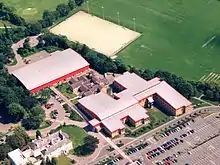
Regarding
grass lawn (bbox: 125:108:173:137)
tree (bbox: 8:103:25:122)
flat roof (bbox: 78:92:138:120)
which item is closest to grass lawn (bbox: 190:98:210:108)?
grass lawn (bbox: 125:108:173:137)

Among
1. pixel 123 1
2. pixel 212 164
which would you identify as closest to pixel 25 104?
pixel 212 164

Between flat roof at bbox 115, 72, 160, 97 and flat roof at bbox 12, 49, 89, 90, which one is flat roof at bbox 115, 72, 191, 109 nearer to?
flat roof at bbox 115, 72, 160, 97

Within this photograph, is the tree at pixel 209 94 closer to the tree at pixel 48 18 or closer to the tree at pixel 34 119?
the tree at pixel 34 119

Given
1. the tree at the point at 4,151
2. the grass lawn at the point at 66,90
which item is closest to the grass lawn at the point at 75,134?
the grass lawn at the point at 66,90

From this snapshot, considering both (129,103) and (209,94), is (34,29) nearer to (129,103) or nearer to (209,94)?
(129,103)

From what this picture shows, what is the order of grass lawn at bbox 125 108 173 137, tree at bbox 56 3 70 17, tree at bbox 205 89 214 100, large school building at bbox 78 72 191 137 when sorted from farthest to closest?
1. tree at bbox 56 3 70 17
2. tree at bbox 205 89 214 100
3. large school building at bbox 78 72 191 137
4. grass lawn at bbox 125 108 173 137

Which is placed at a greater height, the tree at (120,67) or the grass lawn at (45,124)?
the tree at (120,67)
